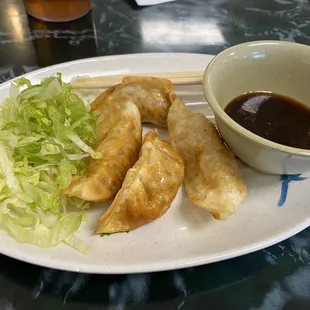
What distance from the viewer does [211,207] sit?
135 centimetres

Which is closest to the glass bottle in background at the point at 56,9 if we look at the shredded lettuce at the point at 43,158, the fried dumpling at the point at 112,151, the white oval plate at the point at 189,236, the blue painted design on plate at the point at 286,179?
the shredded lettuce at the point at 43,158

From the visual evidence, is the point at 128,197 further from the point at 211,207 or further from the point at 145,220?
the point at 211,207

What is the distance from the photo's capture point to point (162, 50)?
2387 millimetres

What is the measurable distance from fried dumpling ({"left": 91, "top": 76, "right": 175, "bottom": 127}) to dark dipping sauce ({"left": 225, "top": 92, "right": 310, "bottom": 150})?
26 cm

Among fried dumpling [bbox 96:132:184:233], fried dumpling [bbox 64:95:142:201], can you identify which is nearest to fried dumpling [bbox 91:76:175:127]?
fried dumpling [bbox 64:95:142:201]

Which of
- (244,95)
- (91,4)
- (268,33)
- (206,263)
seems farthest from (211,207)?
(91,4)

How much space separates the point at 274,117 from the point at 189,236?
0.53 metres

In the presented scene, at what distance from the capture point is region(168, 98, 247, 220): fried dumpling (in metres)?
1.36

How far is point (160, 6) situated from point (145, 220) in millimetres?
1778

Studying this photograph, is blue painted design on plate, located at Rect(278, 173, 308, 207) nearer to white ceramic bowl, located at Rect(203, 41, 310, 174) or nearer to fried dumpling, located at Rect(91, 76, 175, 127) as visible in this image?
white ceramic bowl, located at Rect(203, 41, 310, 174)

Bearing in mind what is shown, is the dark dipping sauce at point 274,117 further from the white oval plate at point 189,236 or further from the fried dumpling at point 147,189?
the fried dumpling at point 147,189

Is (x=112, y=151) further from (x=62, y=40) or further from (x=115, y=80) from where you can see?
(x=62, y=40)

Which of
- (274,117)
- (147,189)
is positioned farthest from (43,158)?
(274,117)

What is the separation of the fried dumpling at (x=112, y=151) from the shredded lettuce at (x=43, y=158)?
4cm
